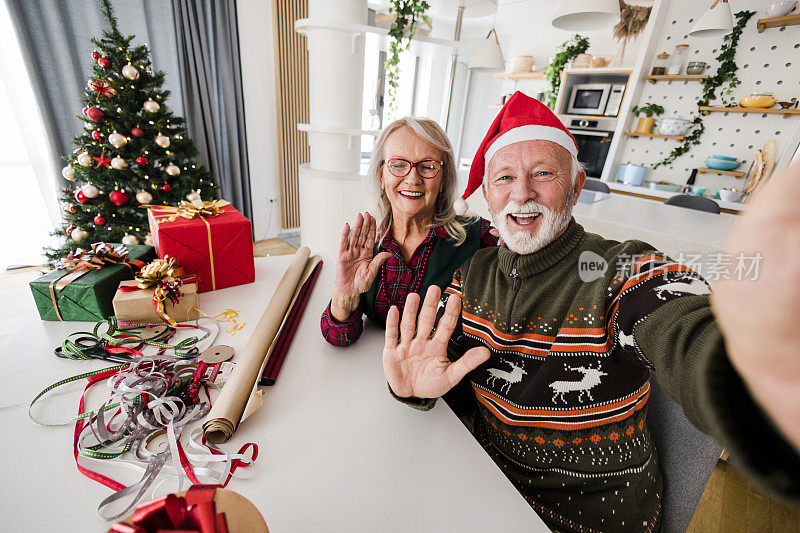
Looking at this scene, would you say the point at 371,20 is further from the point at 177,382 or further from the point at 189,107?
the point at 177,382

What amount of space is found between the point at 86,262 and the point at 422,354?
1.02 meters

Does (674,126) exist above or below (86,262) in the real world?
above

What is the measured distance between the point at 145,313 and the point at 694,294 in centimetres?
129

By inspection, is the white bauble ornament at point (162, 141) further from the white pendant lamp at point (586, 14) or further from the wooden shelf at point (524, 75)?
the wooden shelf at point (524, 75)

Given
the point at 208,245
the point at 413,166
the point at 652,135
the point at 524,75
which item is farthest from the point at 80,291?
the point at 524,75

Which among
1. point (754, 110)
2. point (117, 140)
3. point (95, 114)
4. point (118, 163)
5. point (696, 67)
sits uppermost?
point (696, 67)

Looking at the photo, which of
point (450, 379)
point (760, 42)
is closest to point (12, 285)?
point (450, 379)

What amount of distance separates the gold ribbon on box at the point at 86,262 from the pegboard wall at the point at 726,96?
5.15 meters

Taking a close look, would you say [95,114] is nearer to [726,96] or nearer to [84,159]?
[84,159]

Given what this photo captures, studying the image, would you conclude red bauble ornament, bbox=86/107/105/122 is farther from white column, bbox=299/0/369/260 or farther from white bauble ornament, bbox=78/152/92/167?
white column, bbox=299/0/369/260

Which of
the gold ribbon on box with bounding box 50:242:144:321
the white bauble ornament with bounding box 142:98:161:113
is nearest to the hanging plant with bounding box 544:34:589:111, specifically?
the white bauble ornament with bounding box 142:98:161:113

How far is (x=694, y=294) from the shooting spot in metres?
0.60

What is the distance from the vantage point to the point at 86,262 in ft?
3.25

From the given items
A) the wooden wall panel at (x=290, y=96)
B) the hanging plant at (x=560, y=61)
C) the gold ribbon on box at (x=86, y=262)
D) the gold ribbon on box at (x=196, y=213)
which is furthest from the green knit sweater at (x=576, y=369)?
the hanging plant at (x=560, y=61)
